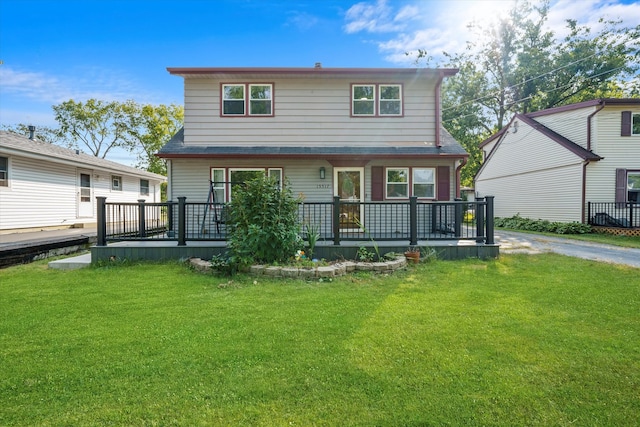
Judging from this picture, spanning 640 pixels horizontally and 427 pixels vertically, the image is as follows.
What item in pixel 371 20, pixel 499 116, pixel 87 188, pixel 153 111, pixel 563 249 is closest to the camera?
pixel 563 249

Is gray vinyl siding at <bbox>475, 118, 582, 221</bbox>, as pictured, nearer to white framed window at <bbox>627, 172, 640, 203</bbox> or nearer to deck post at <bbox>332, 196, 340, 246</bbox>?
white framed window at <bbox>627, 172, 640, 203</bbox>

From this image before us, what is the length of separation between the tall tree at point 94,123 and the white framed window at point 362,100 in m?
24.6

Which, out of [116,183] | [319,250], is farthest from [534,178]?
[116,183]

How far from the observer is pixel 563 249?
8352mm

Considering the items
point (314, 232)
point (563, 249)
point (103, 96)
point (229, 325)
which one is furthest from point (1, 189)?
point (103, 96)

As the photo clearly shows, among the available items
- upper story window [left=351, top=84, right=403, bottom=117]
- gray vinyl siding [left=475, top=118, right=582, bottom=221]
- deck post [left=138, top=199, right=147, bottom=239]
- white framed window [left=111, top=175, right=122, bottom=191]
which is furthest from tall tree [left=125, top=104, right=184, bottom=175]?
gray vinyl siding [left=475, top=118, right=582, bottom=221]

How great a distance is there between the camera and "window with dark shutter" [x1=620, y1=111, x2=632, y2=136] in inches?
488

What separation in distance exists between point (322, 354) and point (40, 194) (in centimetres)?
1391

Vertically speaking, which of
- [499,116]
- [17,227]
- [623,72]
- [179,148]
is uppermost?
[623,72]

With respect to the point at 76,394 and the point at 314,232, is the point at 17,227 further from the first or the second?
the point at 76,394

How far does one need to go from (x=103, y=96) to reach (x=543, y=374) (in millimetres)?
33600

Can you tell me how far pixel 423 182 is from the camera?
9461 mm

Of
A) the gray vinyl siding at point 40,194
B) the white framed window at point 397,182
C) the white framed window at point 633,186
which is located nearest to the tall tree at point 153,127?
the gray vinyl siding at point 40,194

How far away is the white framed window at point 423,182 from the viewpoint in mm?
9438
